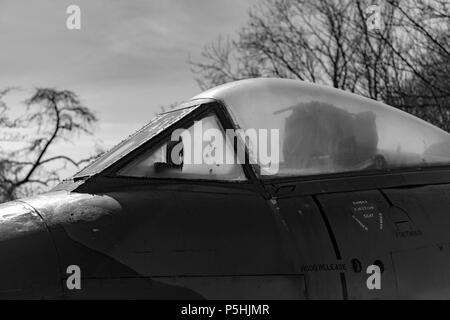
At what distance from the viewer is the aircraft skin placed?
3145 millimetres

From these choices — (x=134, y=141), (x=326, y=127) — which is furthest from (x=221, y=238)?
(x=326, y=127)

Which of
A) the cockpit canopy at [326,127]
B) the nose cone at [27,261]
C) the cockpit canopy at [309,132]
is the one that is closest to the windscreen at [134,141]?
the cockpit canopy at [309,132]

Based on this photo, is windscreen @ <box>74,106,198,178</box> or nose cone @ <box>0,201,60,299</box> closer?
nose cone @ <box>0,201,60,299</box>

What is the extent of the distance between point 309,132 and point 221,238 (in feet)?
3.98

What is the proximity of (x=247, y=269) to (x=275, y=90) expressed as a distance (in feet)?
5.15

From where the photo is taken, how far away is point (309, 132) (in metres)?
4.24

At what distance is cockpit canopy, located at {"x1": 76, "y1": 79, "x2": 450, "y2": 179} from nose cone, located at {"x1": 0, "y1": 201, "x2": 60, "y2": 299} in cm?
76

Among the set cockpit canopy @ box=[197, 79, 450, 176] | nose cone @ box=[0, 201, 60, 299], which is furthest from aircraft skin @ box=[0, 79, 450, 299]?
cockpit canopy @ box=[197, 79, 450, 176]

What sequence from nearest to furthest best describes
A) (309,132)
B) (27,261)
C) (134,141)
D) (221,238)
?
(27,261) < (221,238) < (134,141) < (309,132)

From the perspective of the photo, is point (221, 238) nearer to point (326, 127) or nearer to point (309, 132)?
point (309, 132)

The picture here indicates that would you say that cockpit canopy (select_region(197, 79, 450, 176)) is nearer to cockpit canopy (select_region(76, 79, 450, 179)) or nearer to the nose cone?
cockpit canopy (select_region(76, 79, 450, 179))

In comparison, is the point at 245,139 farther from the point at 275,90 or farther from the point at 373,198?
the point at 373,198

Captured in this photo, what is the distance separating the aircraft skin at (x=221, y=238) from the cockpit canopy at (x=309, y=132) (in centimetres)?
10

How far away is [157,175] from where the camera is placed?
12.3ft
